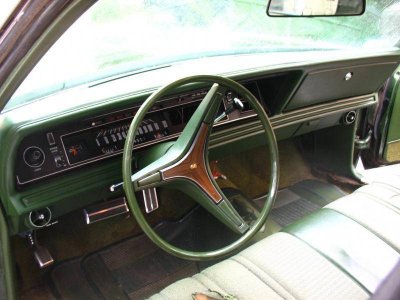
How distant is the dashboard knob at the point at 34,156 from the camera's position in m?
1.65

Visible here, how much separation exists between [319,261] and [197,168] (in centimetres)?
54

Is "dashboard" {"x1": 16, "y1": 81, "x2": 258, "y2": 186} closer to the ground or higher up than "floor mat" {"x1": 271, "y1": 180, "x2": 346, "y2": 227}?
higher up

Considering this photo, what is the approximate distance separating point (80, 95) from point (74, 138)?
6.7 inches

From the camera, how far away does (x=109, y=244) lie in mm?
2451

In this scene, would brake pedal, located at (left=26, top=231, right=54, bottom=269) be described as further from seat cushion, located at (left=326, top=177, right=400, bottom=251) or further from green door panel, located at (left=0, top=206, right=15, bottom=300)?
seat cushion, located at (left=326, top=177, right=400, bottom=251)

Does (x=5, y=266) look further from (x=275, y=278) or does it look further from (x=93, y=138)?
(x=275, y=278)

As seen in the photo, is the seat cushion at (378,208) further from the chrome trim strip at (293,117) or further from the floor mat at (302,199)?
the floor mat at (302,199)

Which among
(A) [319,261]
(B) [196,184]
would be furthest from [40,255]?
(A) [319,261]

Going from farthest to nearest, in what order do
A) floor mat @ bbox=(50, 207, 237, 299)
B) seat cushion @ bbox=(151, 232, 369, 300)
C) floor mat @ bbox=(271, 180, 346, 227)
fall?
floor mat @ bbox=(271, 180, 346, 227) < floor mat @ bbox=(50, 207, 237, 299) < seat cushion @ bbox=(151, 232, 369, 300)

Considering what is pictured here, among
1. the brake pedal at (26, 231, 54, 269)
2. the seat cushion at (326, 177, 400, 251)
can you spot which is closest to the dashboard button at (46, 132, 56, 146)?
the brake pedal at (26, 231, 54, 269)

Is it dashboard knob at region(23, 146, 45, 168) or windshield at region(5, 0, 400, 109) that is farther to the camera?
windshield at region(5, 0, 400, 109)

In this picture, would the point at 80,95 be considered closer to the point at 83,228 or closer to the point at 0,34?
the point at 0,34

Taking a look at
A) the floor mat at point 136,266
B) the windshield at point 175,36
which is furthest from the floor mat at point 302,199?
the windshield at point 175,36

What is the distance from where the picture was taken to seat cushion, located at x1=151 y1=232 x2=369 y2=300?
4.80 ft
